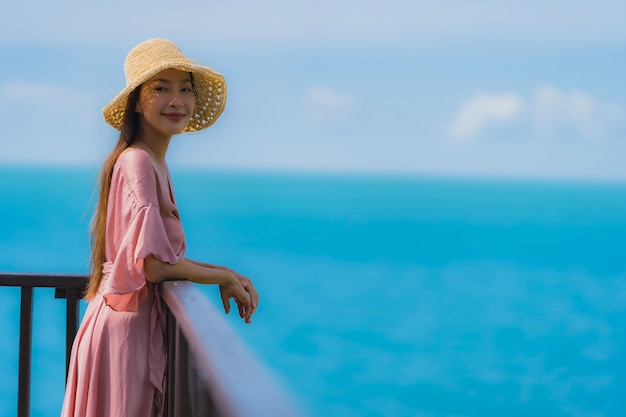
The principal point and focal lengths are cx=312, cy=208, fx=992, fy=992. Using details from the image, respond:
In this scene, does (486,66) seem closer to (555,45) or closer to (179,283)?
(555,45)

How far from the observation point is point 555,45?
50.0 meters

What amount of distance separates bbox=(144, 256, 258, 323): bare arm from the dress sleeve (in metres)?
0.01

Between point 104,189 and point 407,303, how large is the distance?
24904 millimetres

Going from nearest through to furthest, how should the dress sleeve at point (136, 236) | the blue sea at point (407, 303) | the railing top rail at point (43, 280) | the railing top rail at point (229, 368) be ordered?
the railing top rail at point (229, 368) → the dress sleeve at point (136, 236) → the railing top rail at point (43, 280) → the blue sea at point (407, 303)

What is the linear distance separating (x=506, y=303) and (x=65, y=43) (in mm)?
32314

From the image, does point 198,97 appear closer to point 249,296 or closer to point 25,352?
point 249,296

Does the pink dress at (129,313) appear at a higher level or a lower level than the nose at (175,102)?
lower

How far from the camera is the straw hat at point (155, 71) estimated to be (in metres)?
2.08

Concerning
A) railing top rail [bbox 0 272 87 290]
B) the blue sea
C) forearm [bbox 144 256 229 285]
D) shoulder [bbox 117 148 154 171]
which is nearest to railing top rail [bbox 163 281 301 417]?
forearm [bbox 144 256 229 285]

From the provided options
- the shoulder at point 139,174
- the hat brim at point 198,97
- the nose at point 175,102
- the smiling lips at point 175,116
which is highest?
the hat brim at point 198,97

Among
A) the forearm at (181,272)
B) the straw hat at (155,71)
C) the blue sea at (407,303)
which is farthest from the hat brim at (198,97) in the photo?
the blue sea at (407,303)

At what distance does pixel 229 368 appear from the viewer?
104 centimetres

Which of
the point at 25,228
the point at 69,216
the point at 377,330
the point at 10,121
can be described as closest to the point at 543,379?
the point at 377,330

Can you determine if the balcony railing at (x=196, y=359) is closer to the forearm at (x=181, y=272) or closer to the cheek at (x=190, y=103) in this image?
the forearm at (x=181, y=272)
